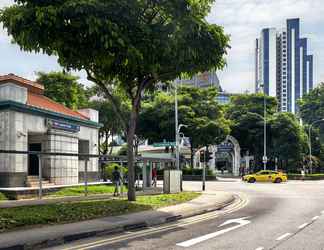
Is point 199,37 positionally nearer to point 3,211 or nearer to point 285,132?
point 3,211

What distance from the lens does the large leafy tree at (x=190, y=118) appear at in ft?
174

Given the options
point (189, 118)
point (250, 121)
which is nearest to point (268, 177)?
point (189, 118)

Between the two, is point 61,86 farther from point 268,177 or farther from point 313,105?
point 313,105

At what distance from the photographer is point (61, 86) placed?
47.6 meters

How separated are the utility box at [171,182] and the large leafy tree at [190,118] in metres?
24.3

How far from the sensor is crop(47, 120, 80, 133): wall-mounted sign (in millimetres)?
28334

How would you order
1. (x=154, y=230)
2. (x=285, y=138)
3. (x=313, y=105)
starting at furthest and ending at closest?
(x=313, y=105), (x=285, y=138), (x=154, y=230)

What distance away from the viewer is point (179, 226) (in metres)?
14.1

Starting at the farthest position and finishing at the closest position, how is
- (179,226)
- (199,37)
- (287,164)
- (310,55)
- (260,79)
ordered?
1. (310,55)
2. (260,79)
3. (287,164)
4. (199,37)
5. (179,226)

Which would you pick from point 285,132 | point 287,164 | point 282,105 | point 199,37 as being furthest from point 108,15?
point 282,105

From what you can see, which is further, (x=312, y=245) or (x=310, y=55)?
(x=310, y=55)

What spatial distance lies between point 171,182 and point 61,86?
24122 mm

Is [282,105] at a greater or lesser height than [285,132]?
greater

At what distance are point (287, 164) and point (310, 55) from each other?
3116 inches
